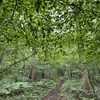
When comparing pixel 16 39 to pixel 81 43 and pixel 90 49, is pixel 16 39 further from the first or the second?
pixel 90 49

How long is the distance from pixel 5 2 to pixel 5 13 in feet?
0.64

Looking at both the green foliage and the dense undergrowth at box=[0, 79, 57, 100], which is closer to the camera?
the dense undergrowth at box=[0, 79, 57, 100]

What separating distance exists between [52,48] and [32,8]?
832mm

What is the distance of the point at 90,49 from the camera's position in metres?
3.13

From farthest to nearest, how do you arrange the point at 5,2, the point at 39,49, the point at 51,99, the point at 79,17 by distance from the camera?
1. the point at 51,99
2. the point at 39,49
3. the point at 79,17
4. the point at 5,2

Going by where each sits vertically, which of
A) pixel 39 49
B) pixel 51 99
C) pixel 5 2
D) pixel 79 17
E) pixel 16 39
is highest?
pixel 5 2

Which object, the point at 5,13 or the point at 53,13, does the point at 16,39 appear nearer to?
the point at 5,13

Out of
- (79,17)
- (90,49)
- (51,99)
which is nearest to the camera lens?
(79,17)

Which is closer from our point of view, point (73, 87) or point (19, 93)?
point (19, 93)

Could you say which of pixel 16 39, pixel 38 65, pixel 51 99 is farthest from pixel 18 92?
pixel 16 39

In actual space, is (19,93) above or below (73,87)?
below

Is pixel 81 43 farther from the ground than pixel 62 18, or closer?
closer

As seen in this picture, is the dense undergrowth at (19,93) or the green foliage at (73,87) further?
the green foliage at (73,87)

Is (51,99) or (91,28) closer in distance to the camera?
(91,28)
